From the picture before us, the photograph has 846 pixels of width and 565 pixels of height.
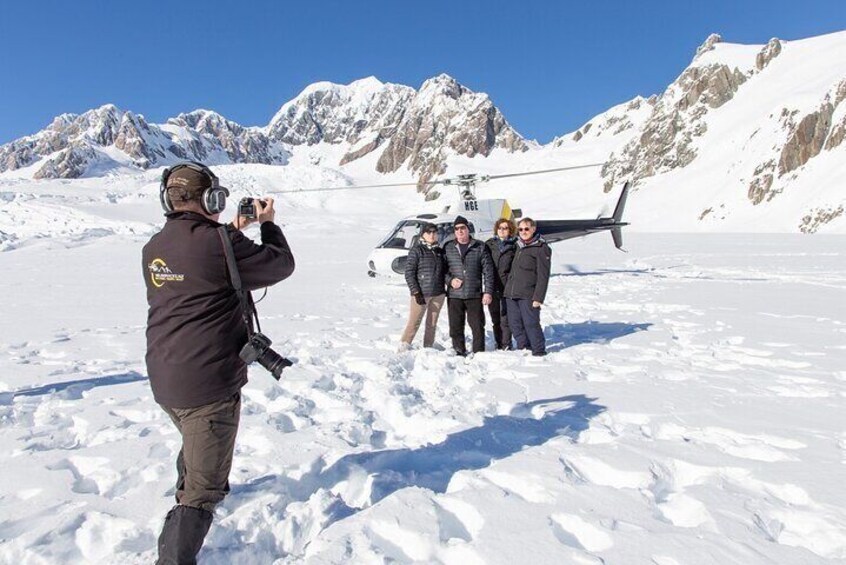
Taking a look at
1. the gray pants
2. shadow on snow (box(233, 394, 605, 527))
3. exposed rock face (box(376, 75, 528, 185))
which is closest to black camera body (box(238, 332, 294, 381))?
the gray pants

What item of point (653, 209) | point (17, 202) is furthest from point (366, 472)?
point (653, 209)

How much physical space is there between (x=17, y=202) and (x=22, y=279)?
37378mm

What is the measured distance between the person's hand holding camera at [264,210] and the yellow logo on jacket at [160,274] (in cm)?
53

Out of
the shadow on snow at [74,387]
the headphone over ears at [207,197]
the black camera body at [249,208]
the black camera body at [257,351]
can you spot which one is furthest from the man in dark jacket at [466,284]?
the headphone over ears at [207,197]

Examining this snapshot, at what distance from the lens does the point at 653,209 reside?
6894 cm

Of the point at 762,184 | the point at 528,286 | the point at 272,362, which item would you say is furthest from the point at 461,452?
the point at 762,184

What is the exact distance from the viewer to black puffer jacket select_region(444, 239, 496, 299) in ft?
24.6

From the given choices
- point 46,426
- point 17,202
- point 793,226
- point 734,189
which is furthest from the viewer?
point 734,189

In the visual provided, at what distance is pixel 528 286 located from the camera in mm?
7289

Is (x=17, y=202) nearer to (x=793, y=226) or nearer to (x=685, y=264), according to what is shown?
(x=685, y=264)

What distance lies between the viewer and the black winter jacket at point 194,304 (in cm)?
254

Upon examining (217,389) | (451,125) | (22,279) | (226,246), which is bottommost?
(22,279)

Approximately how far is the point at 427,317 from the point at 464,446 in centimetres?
363

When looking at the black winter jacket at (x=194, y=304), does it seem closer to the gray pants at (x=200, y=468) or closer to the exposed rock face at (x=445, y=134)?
the gray pants at (x=200, y=468)
